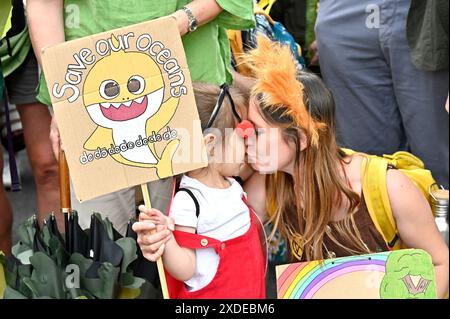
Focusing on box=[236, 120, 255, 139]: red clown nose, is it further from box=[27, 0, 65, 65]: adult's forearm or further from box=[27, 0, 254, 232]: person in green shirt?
box=[27, 0, 65, 65]: adult's forearm

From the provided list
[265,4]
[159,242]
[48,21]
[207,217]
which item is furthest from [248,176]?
[265,4]

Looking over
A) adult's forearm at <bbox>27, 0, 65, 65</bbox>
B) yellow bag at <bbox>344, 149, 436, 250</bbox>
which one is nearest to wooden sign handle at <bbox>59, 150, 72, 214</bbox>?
adult's forearm at <bbox>27, 0, 65, 65</bbox>

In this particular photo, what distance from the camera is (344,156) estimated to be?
2.40m

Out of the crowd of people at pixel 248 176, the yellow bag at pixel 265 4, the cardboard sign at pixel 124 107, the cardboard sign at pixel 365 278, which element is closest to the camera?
the cardboard sign at pixel 124 107

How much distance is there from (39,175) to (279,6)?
135cm

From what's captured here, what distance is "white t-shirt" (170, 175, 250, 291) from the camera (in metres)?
2.18

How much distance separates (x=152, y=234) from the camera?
205cm

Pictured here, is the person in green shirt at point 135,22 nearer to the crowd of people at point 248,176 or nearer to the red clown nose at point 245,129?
the crowd of people at point 248,176

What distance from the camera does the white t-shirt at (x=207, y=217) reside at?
7.16 feet

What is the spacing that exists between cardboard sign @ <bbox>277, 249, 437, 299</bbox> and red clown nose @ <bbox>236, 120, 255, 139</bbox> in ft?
1.22

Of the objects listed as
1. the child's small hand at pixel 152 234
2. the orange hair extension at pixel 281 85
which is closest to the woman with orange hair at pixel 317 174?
the orange hair extension at pixel 281 85

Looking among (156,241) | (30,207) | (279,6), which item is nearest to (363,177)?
(156,241)

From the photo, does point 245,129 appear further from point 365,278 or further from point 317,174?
point 365,278
